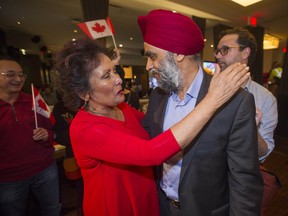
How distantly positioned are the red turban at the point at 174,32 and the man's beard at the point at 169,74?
0.06 meters

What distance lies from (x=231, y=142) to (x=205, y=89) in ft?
0.93

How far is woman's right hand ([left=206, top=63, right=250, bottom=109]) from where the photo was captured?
0.81 meters

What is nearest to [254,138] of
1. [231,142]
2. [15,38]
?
[231,142]

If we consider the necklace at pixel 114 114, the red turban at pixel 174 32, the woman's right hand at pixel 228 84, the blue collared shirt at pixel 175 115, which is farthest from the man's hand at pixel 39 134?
the woman's right hand at pixel 228 84

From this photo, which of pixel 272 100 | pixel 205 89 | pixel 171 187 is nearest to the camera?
pixel 205 89

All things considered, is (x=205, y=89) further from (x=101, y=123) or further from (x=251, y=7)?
(x=251, y=7)

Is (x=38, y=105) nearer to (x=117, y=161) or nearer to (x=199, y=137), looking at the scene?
(x=117, y=161)

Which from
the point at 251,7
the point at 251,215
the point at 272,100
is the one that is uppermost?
the point at 251,7

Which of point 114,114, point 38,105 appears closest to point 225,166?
point 114,114

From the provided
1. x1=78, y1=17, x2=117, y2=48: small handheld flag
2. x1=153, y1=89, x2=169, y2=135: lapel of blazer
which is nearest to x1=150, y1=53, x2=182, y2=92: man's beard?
x1=153, y1=89, x2=169, y2=135: lapel of blazer

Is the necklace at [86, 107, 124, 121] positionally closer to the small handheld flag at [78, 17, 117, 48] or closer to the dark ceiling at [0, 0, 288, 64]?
the small handheld flag at [78, 17, 117, 48]

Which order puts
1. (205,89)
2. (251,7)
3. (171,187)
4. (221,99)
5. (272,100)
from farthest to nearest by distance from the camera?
(251,7) → (272,100) → (171,187) → (205,89) → (221,99)

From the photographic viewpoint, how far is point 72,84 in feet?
3.45

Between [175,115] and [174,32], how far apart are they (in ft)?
1.49
